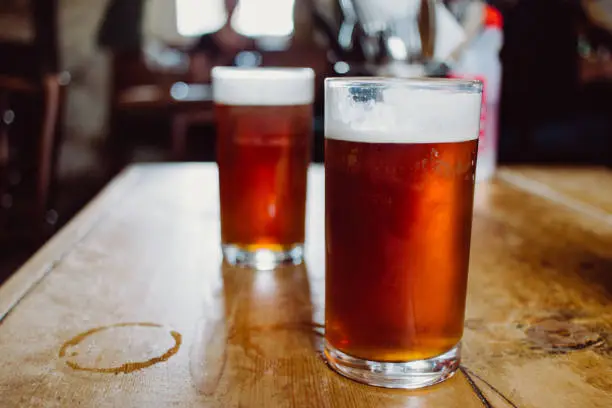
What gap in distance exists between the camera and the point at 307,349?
0.59 m

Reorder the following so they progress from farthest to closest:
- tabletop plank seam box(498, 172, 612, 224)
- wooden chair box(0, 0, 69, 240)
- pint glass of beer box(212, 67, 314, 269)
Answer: wooden chair box(0, 0, 69, 240) → tabletop plank seam box(498, 172, 612, 224) → pint glass of beer box(212, 67, 314, 269)

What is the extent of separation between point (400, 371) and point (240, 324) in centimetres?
19

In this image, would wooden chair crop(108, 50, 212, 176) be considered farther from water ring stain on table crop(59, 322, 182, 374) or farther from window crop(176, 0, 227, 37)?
water ring stain on table crop(59, 322, 182, 374)

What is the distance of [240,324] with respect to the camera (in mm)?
657

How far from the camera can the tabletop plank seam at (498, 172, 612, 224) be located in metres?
1.20

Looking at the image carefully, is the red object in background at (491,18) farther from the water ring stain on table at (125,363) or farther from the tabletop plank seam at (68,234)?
the water ring stain on table at (125,363)

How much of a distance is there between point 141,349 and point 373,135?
10.7 inches

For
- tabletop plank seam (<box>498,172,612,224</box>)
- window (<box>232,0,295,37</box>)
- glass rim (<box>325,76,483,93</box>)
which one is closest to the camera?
glass rim (<box>325,76,483,93</box>)

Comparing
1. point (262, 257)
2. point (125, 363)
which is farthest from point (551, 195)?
point (125, 363)

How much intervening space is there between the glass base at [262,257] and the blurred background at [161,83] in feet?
6.88

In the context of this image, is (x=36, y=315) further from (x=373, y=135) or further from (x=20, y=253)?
(x=20, y=253)

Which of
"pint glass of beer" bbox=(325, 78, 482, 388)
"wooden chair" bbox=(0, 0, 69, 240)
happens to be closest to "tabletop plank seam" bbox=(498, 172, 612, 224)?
"pint glass of beer" bbox=(325, 78, 482, 388)

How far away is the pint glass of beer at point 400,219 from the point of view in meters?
0.50

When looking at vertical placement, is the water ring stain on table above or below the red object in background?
below
